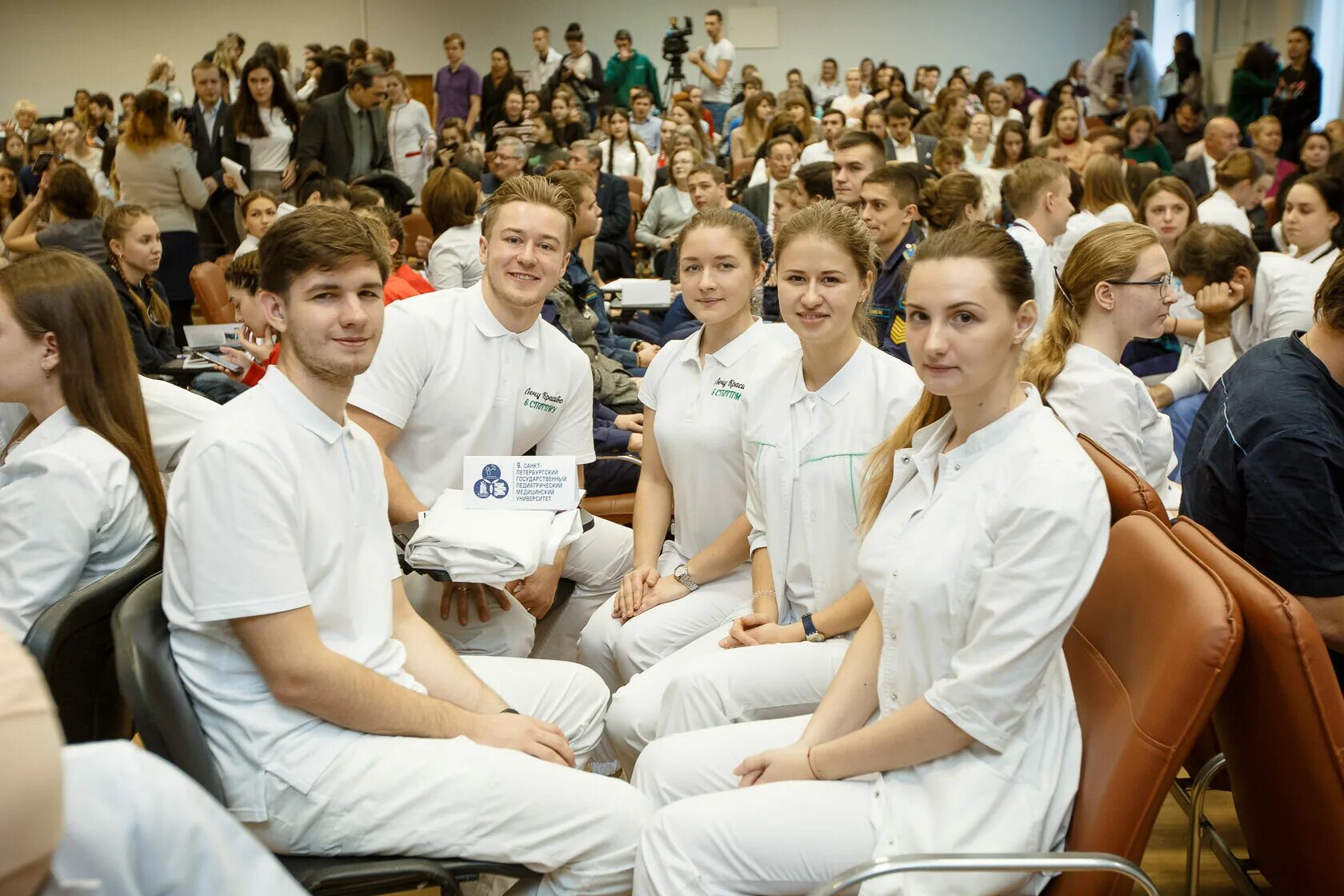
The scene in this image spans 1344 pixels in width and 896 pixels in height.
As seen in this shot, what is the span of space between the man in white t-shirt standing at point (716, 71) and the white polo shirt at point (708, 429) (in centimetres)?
1145

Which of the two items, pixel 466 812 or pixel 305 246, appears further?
pixel 305 246

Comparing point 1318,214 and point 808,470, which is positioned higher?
point 1318,214

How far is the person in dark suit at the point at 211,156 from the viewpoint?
27.3 ft

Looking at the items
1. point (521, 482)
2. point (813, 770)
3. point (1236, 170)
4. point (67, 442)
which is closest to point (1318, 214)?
point (1236, 170)

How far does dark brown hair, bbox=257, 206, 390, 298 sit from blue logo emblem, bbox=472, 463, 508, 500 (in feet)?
2.54

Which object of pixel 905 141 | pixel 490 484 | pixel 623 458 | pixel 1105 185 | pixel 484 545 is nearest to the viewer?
pixel 484 545

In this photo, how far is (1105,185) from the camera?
638 centimetres

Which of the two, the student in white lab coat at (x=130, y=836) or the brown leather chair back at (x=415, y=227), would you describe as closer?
the student in white lab coat at (x=130, y=836)

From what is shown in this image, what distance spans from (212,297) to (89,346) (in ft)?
13.2

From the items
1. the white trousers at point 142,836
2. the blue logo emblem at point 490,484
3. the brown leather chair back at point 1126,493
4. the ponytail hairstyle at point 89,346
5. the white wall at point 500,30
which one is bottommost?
the blue logo emblem at point 490,484

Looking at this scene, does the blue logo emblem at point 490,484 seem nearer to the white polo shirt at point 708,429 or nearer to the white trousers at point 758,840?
the white polo shirt at point 708,429

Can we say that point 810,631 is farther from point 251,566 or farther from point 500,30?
point 500,30

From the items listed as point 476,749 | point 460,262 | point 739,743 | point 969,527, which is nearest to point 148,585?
point 476,749

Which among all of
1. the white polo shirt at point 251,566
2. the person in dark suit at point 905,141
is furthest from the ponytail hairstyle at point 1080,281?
the person in dark suit at point 905,141
